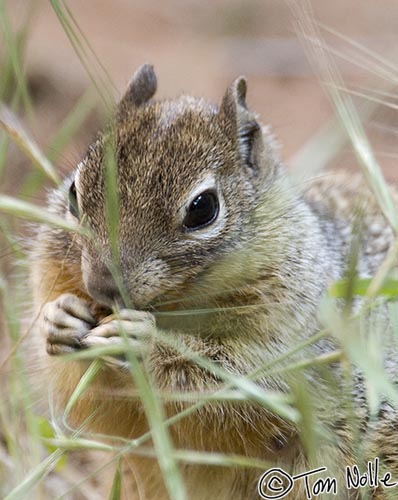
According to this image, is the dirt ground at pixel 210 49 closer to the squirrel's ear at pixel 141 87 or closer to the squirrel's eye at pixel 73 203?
the squirrel's ear at pixel 141 87

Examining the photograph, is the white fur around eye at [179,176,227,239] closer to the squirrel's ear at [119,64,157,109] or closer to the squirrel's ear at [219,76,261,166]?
the squirrel's ear at [219,76,261,166]

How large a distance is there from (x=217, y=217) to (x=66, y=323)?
51cm

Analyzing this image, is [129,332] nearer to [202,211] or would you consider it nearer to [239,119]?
[202,211]

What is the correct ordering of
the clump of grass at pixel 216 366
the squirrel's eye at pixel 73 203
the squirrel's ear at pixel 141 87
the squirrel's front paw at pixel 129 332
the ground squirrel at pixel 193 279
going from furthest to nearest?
the squirrel's ear at pixel 141 87
the squirrel's eye at pixel 73 203
the ground squirrel at pixel 193 279
the squirrel's front paw at pixel 129 332
the clump of grass at pixel 216 366

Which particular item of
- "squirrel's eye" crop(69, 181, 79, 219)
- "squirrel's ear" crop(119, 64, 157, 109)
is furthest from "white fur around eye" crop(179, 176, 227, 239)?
"squirrel's ear" crop(119, 64, 157, 109)

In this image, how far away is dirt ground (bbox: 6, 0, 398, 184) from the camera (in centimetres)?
561

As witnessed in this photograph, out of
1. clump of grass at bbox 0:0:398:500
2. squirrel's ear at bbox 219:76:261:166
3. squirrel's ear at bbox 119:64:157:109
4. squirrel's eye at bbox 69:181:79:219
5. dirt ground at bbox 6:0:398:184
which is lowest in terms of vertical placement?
clump of grass at bbox 0:0:398:500

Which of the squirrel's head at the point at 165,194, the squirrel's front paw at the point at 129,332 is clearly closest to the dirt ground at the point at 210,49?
the squirrel's head at the point at 165,194

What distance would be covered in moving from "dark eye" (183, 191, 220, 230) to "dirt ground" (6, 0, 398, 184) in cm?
263

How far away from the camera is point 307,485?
9.05ft

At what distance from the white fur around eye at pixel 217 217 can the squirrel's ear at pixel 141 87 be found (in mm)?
501

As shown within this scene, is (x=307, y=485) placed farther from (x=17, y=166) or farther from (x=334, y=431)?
(x=17, y=166)

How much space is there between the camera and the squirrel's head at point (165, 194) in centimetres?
245

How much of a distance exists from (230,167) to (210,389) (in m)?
0.67
